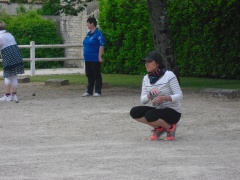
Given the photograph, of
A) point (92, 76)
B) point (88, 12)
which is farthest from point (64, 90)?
point (88, 12)

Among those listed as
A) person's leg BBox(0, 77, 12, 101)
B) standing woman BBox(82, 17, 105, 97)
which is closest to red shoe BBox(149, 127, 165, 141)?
person's leg BBox(0, 77, 12, 101)

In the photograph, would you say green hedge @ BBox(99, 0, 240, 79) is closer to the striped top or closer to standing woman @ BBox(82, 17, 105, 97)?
standing woman @ BBox(82, 17, 105, 97)

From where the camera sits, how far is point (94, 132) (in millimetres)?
11664

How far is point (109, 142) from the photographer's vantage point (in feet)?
34.9

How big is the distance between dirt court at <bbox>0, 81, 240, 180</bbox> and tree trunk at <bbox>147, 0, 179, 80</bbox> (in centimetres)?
134

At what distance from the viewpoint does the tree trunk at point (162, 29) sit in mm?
17156

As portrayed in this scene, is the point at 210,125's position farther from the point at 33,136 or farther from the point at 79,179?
the point at 79,179

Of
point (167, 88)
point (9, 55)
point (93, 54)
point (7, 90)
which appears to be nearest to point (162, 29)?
point (93, 54)

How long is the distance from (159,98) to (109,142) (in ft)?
3.10

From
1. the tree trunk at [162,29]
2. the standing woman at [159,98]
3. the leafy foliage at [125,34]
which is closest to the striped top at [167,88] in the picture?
the standing woman at [159,98]

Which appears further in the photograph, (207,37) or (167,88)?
(207,37)

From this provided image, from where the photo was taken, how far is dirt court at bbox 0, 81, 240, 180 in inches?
333

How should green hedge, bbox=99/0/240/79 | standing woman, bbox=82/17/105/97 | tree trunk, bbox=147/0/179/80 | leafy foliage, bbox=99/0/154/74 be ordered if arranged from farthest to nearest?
leafy foliage, bbox=99/0/154/74, green hedge, bbox=99/0/240/79, tree trunk, bbox=147/0/179/80, standing woman, bbox=82/17/105/97

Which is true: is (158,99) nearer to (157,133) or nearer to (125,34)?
(157,133)
